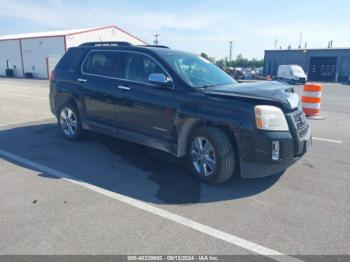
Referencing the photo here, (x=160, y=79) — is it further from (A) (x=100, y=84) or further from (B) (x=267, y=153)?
(B) (x=267, y=153)

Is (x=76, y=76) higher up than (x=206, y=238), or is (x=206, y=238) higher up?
(x=76, y=76)

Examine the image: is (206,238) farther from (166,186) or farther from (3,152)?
(3,152)

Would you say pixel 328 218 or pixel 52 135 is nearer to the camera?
pixel 328 218

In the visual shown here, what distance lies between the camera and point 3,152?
5.71 m

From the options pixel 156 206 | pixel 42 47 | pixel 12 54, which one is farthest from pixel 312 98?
pixel 12 54

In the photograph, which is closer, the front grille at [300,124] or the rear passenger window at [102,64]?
the front grille at [300,124]

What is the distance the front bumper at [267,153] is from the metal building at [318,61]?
41.8 m

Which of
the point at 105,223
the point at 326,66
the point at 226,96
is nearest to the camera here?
the point at 105,223

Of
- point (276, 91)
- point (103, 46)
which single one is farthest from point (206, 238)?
point (103, 46)

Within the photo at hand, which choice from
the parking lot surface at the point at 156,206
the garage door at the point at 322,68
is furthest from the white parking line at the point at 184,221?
the garage door at the point at 322,68

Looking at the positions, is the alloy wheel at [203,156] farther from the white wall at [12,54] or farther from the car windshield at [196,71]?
the white wall at [12,54]

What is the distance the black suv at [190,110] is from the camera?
3.90 metres

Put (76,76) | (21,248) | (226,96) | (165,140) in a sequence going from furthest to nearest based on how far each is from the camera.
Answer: (76,76) → (165,140) → (226,96) → (21,248)

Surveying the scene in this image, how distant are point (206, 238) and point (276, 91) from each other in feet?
7.53
